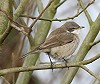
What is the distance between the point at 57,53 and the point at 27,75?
47cm

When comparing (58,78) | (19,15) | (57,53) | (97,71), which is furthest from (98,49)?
(19,15)

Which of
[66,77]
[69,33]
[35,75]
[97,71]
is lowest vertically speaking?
[66,77]

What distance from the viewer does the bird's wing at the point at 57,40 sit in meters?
3.12

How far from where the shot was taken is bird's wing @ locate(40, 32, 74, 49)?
3124mm

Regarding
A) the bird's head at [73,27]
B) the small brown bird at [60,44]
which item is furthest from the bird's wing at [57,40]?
the bird's head at [73,27]

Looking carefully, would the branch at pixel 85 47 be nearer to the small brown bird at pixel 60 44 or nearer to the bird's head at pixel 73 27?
the small brown bird at pixel 60 44

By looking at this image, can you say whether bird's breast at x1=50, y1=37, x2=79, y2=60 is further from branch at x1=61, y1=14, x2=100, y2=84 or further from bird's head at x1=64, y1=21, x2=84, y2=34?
bird's head at x1=64, y1=21, x2=84, y2=34

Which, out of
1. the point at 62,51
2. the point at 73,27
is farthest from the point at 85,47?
the point at 73,27

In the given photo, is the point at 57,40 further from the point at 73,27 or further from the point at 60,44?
the point at 73,27

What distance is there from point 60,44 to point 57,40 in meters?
0.06

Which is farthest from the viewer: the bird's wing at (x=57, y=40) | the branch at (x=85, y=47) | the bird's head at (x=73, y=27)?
the bird's head at (x=73, y=27)

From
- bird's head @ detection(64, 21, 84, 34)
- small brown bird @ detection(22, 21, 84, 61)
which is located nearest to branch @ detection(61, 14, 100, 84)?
small brown bird @ detection(22, 21, 84, 61)

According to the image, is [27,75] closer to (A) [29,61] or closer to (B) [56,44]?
(A) [29,61]

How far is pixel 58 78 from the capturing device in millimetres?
4367
